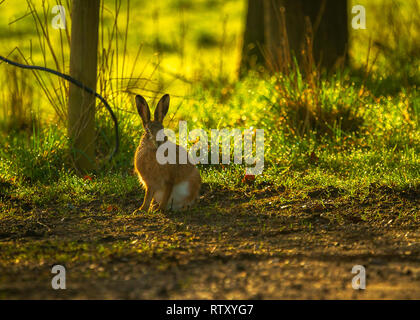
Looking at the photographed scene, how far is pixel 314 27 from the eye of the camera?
7500 mm

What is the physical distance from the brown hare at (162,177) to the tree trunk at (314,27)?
319 centimetres

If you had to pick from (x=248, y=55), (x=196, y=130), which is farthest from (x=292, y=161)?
(x=248, y=55)

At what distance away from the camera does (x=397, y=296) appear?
9.78 ft

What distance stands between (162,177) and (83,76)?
1.45m

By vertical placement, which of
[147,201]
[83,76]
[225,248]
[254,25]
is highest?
[254,25]

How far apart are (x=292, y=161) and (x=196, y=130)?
1107mm

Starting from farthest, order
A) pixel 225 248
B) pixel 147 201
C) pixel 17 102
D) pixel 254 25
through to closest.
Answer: pixel 254 25 → pixel 17 102 → pixel 147 201 → pixel 225 248

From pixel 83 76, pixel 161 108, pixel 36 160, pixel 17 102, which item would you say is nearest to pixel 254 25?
pixel 17 102

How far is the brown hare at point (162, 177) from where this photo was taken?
14.7 feet

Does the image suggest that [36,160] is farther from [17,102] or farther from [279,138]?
[279,138]

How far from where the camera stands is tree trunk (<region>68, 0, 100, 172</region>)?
17.4 ft

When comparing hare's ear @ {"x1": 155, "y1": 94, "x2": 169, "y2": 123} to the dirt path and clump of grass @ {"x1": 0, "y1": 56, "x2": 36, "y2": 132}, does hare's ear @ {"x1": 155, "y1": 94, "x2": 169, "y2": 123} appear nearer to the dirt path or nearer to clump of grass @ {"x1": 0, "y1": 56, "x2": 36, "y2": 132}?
the dirt path

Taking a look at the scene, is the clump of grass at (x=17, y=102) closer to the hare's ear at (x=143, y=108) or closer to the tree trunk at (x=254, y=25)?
the hare's ear at (x=143, y=108)
